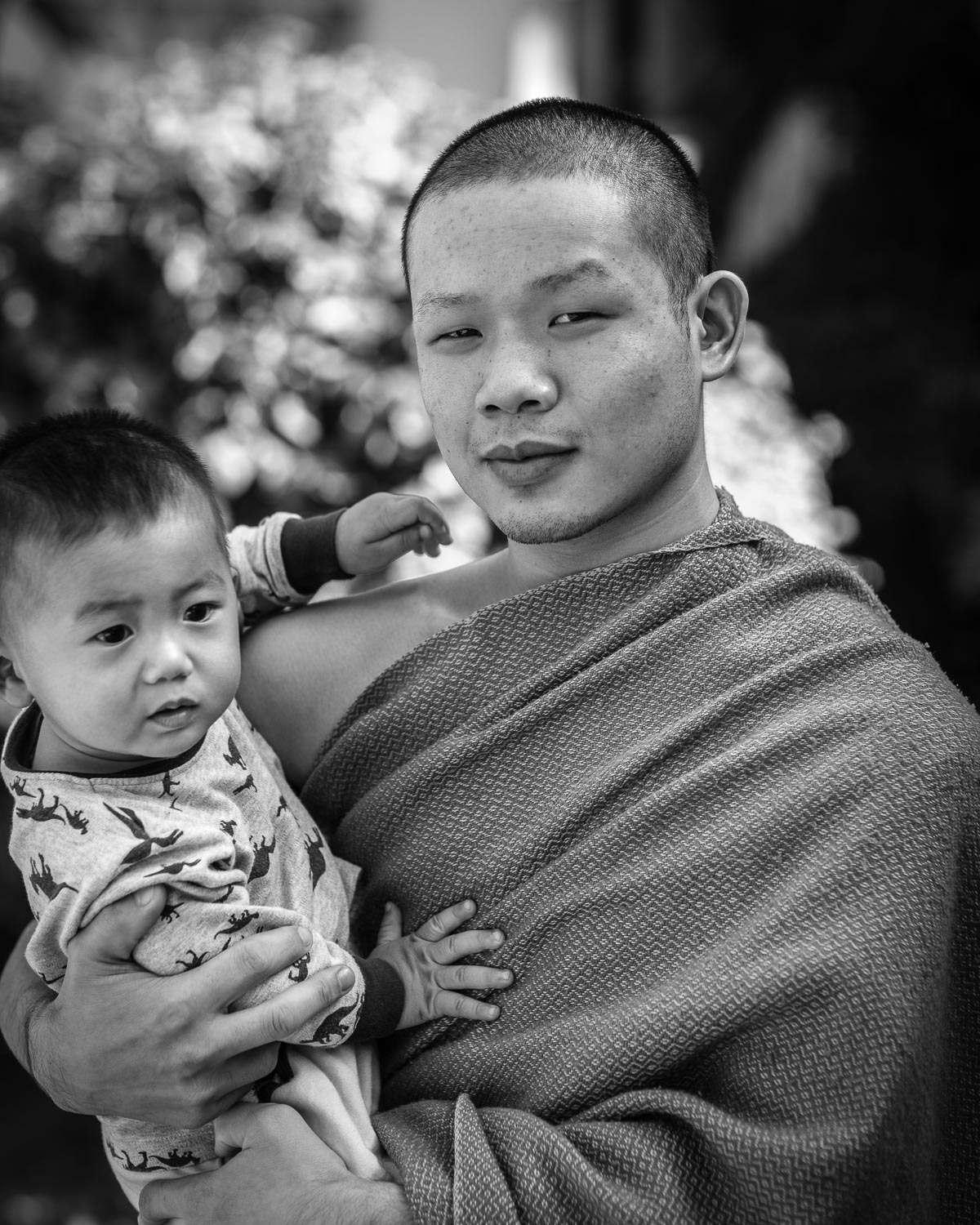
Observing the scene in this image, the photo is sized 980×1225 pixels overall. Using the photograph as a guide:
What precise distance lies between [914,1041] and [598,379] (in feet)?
2.79

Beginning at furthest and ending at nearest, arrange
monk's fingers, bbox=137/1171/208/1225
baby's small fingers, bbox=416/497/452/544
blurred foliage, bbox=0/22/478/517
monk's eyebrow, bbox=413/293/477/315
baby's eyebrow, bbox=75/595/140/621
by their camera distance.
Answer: blurred foliage, bbox=0/22/478/517, baby's small fingers, bbox=416/497/452/544, monk's eyebrow, bbox=413/293/477/315, monk's fingers, bbox=137/1171/208/1225, baby's eyebrow, bbox=75/595/140/621

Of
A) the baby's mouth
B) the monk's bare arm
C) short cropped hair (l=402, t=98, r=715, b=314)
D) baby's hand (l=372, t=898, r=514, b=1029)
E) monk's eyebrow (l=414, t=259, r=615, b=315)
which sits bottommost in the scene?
baby's hand (l=372, t=898, r=514, b=1029)

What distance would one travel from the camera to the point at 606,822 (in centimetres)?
156

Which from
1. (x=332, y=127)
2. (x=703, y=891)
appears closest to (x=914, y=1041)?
(x=703, y=891)

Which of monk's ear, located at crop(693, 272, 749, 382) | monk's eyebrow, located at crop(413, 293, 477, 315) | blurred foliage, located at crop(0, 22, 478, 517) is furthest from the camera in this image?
blurred foliage, located at crop(0, 22, 478, 517)

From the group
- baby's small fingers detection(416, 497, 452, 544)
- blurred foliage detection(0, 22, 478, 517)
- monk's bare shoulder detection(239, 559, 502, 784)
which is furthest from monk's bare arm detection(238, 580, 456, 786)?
blurred foliage detection(0, 22, 478, 517)

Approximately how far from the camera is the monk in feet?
4.52

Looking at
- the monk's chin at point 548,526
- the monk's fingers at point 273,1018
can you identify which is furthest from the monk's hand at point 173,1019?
the monk's chin at point 548,526

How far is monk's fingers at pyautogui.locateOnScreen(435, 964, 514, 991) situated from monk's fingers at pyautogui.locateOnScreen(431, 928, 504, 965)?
0.05 ft

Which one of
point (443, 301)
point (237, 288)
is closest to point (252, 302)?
point (237, 288)

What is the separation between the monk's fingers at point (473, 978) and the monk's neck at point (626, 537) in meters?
0.55

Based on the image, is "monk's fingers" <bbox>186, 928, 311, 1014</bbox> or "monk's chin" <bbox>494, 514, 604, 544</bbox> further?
"monk's chin" <bbox>494, 514, 604, 544</bbox>

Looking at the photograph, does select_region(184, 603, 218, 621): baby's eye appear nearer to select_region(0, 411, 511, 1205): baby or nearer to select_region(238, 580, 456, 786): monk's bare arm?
select_region(0, 411, 511, 1205): baby

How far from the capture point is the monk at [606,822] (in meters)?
1.38
